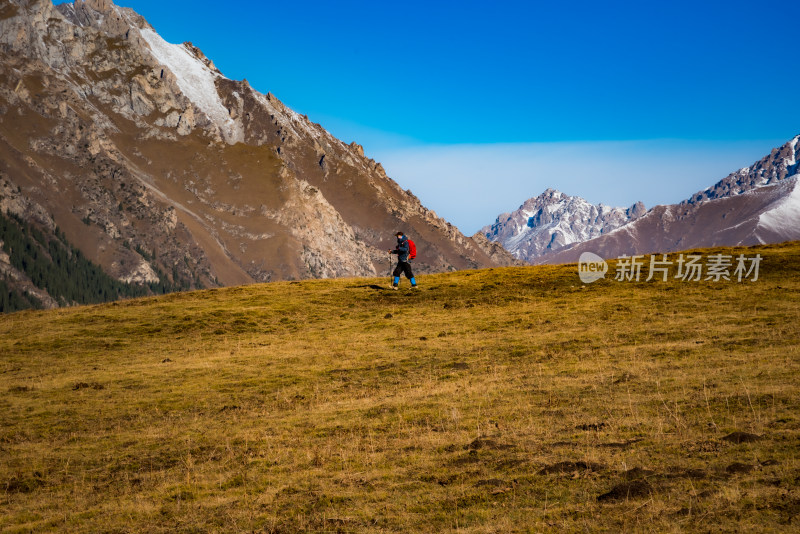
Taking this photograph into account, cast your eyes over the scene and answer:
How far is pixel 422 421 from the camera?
20000mm

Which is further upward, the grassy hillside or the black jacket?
the black jacket

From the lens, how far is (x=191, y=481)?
16.1m

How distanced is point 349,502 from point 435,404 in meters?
8.26

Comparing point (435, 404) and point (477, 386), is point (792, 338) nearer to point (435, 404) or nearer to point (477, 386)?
point (477, 386)

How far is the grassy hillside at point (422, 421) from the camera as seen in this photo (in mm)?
13141

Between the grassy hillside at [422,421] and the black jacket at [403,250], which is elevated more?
the black jacket at [403,250]

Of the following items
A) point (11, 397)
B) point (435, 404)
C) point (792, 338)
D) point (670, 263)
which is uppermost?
point (670, 263)

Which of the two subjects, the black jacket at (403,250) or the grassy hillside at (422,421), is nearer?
the grassy hillside at (422,421)

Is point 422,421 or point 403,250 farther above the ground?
point 403,250

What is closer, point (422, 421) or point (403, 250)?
point (422, 421)

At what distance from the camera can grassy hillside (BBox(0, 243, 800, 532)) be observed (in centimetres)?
1314

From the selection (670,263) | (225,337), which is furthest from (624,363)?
(670,263)

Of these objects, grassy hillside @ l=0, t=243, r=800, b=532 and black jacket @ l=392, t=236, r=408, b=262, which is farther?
black jacket @ l=392, t=236, r=408, b=262

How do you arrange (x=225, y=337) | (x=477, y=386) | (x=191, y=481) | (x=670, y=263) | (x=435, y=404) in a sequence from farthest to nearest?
1. (x=670, y=263)
2. (x=225, y=337)
3. (x=477, y=386)
4. (x=435, y=404)
5. (x=191, y=481)
